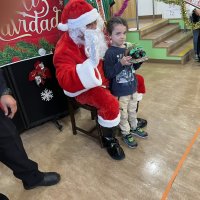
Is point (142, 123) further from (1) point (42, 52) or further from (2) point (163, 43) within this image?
(2) point (163, 43)

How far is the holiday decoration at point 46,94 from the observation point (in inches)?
87.4

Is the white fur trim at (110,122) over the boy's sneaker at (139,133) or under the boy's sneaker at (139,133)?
over

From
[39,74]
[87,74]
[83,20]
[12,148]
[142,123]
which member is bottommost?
[142,123]

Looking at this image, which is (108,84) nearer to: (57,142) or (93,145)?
(93,145)

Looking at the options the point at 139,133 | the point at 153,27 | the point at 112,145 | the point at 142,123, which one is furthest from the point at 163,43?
the point at 112,145

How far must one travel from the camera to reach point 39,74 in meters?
2.15

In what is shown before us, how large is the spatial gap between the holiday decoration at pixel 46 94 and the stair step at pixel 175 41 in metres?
2.15

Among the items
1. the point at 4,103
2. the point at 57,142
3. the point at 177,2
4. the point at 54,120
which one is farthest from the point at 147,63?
the point at 4,103

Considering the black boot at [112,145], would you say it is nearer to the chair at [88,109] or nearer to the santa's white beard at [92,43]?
the chair at [88,109]

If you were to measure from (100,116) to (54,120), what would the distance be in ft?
2.54

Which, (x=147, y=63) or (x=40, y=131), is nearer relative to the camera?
(x=40, y=131)

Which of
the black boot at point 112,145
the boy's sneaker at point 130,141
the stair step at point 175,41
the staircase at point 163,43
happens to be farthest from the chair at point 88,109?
the stair step at point 175,41

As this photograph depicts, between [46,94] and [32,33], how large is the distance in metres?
0.54

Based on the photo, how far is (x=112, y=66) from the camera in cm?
170
